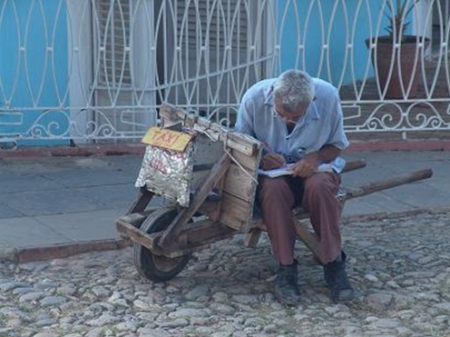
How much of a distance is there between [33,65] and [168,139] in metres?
3.61

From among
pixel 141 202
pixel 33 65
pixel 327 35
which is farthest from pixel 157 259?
pixel 327 35

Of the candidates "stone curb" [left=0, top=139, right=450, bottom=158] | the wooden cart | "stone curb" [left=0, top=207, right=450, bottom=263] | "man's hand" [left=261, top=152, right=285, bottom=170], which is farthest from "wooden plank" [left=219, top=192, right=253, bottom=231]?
"stone curb" [left=0, top=139, right=450, bottom=158]

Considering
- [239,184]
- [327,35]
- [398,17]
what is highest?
[398,17]

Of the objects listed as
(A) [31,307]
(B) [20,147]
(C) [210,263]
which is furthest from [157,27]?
(A) [31,307]

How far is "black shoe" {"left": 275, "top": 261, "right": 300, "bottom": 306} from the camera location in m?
6.14

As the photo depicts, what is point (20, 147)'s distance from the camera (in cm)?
938

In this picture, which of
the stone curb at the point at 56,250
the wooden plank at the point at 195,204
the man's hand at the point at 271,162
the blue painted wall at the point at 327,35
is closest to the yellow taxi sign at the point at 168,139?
the wooden plank at the point at 195,204

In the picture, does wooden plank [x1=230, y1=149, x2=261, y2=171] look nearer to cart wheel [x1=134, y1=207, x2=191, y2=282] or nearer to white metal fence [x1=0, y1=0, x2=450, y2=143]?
cart wheel [x1=134, y1=207, x2=191, y2=282]

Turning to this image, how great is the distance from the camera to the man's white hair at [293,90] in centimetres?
603

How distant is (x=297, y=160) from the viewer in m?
6.36

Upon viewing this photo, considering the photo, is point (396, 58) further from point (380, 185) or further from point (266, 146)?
point (266, 146)

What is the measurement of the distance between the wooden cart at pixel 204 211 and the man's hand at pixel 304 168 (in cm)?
21

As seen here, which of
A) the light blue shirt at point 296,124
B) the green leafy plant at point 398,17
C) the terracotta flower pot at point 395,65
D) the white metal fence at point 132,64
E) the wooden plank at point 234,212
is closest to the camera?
the wooden plank at point 234,212

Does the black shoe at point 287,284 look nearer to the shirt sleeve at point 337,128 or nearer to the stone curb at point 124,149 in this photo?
the shirt sleeve at point 337,128
